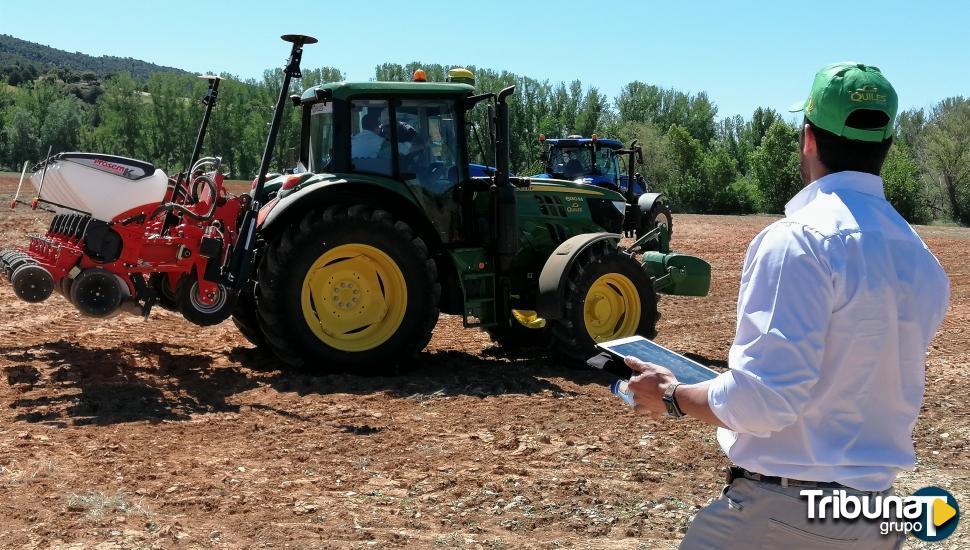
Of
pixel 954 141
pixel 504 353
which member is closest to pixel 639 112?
pixel 954 141

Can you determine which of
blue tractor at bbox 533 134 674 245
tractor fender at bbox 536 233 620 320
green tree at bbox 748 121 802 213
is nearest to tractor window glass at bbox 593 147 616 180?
blue tractor at bbox 533 134 674 245

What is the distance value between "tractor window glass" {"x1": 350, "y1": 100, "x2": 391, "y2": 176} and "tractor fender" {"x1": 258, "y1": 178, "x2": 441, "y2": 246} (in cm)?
21

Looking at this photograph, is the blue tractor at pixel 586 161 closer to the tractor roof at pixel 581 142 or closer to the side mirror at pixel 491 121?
the tractor roof at pixel 581 142

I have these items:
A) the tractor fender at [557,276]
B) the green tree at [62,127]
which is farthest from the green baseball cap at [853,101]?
the green tree at [62,127]

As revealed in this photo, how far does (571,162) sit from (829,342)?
705 inches

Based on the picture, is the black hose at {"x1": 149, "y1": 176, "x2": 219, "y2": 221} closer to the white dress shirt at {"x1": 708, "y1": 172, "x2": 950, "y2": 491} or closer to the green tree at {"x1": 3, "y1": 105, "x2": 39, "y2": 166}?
the white dress shirt at {"x1": 708, "y1": 172, "x2": 950, "y2": 491}

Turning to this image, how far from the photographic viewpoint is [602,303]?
8.17 meters

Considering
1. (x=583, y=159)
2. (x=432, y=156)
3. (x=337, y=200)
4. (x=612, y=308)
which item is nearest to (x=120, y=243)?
(x=337, y=200)

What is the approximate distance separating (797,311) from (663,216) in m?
17.0

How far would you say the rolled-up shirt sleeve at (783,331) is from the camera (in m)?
1.83

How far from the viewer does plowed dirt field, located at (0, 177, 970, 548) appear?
14.4 feet

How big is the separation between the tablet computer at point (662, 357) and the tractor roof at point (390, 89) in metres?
5.66

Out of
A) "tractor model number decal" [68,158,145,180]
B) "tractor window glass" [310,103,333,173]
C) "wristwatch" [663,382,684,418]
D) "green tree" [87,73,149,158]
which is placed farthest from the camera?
"green tree" [87,73,149,158]

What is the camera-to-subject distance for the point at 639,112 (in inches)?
2532
